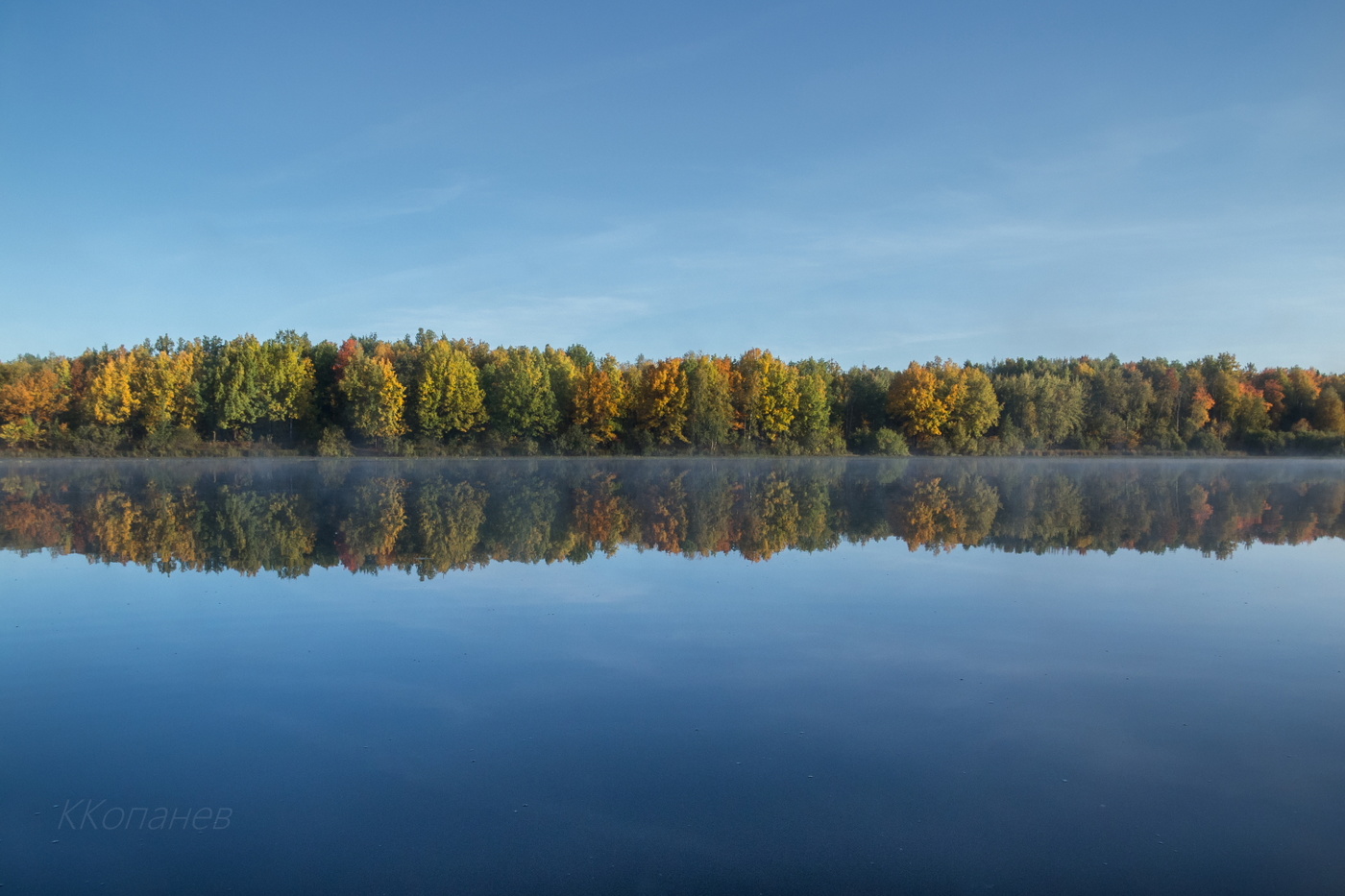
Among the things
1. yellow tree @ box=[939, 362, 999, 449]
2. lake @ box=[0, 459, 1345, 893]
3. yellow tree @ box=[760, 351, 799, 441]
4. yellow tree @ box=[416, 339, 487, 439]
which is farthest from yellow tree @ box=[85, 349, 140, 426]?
yellow tree @ box=[939, 362, 999, 449]

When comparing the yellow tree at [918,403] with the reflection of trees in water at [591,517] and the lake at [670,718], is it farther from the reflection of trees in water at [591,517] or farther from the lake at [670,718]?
the lake at [670,718]

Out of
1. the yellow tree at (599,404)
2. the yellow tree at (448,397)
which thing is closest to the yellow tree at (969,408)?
the yellow tree at (599,404)

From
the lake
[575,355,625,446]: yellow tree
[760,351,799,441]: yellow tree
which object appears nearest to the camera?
the lake

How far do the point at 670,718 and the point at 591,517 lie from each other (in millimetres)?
13071

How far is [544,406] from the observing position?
58.3m

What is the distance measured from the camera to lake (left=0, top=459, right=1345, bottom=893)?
4602 millimetres

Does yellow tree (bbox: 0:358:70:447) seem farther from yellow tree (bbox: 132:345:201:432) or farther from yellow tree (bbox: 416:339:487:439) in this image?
yellow tree (bbox: 416:339:487:439)

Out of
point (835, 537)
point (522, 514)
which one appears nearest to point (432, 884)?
point (835, 537)

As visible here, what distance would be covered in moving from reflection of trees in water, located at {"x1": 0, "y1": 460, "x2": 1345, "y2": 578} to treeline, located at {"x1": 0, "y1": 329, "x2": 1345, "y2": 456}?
911 inches

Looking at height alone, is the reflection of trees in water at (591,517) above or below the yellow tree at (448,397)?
below

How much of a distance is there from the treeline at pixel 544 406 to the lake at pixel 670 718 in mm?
43851

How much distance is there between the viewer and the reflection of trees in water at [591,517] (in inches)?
577

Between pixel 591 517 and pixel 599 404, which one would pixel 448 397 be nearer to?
pixel 599 404

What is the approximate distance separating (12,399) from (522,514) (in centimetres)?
5577
